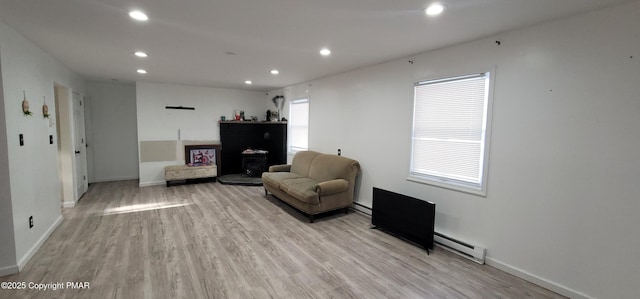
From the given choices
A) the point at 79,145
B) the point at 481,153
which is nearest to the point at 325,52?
the point at 481,153

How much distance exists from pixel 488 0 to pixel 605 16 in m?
1.02

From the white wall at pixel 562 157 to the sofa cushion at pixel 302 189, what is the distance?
168 cm

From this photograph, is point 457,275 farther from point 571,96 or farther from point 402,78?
point 402,78

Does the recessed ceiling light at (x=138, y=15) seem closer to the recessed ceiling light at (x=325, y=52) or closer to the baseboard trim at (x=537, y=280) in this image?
the recessed ceiling light at (x=325, y=52)

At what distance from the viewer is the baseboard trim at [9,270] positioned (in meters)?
2.47

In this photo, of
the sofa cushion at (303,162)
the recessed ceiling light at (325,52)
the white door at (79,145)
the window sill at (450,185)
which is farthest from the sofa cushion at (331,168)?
the white door at (79,145)

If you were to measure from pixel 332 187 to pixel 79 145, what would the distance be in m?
4.96

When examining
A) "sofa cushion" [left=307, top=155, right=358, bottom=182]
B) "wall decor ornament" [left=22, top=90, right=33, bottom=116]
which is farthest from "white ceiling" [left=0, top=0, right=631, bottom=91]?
"sofa cushion" [left=307, top=155, right=358, bottom=182]

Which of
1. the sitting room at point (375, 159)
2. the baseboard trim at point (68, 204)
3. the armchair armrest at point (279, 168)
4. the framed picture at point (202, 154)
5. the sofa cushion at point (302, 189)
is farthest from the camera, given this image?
the framed picture at point (202, 154)

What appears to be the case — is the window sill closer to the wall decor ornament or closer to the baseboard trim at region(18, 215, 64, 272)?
the baseboard trim at region(18, 215, 64, 272)

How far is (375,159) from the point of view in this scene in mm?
4152

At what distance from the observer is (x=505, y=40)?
264cm

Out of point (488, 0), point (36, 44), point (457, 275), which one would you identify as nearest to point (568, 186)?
point (457, 275)

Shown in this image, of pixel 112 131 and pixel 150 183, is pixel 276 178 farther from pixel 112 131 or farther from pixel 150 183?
pixel 112 131
